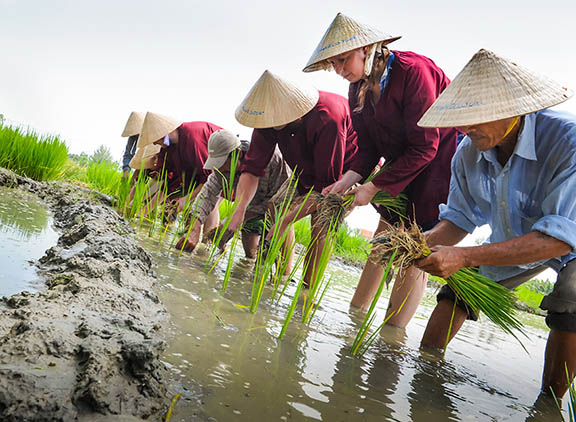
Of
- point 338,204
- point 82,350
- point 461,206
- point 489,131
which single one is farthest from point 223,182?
point 82,350

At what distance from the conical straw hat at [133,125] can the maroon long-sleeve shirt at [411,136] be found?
426cm

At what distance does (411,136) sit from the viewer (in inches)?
Result: 91.8

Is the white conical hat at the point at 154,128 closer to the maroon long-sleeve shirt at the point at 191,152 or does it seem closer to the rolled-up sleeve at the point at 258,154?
the maroon long-sleeve shirt at the point at 191,152

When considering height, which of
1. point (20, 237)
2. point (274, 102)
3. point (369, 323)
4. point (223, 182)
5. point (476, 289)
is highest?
point (274, 102)

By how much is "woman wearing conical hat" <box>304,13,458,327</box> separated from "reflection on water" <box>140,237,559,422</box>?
0.35m

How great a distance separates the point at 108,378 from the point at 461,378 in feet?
4.86

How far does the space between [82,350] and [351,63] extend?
72.1 inches

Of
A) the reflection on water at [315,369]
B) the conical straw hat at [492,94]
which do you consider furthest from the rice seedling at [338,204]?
the conical straw hat at [492,94]

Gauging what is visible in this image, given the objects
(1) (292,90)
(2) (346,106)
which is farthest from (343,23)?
(2) (346,106)

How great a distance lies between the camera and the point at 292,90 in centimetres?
279

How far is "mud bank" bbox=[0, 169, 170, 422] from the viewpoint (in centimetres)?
92

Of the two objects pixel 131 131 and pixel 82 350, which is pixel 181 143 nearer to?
pixel 131 131

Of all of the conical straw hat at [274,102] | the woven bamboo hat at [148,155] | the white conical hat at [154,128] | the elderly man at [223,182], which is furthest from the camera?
the woven bamboo hat at [148,155]

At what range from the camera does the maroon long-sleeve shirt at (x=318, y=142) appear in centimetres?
291
